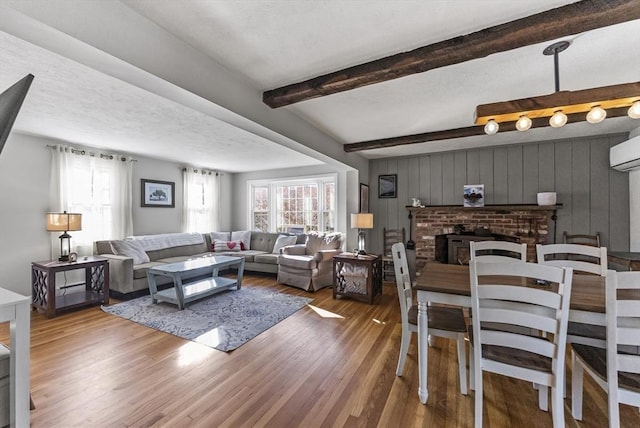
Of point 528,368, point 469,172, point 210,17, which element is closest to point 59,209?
point 210,17

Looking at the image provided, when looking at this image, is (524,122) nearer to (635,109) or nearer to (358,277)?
(635,109)

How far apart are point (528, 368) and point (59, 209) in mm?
5670

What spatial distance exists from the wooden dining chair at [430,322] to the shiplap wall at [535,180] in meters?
3.20

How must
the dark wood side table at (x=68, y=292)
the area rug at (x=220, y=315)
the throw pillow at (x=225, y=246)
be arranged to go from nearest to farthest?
the area rug at (x=220, y=315), the dark wood side table at (x=68, y=292), the throw pillow at (x=225, y=246)

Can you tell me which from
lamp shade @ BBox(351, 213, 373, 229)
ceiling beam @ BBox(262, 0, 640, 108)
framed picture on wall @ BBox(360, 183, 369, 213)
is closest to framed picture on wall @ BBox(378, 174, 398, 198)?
framed picture on wall @ BBox(360, 183, 369, 213)

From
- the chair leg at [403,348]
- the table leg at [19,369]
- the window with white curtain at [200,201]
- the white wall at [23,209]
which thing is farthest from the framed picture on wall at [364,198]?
the white wall at [23,209]

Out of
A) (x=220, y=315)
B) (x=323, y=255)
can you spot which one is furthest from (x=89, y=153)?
(x=323, y=255)

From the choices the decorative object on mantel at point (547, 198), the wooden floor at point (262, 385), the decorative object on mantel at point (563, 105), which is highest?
the decorative object on mantel at point (563, 105)

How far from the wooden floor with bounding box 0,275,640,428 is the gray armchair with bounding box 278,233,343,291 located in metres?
1.49

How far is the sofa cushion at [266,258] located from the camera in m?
5.18

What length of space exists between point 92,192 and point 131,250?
118 cm

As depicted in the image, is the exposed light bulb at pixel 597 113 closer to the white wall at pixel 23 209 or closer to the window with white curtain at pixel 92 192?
the window with white curtain at pixel 92 192

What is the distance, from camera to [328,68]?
2213 mm

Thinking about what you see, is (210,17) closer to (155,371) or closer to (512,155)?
(155,371)
